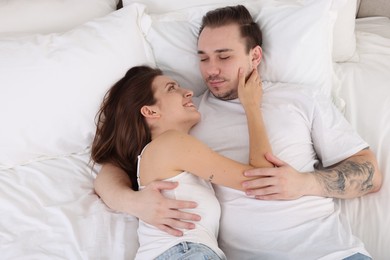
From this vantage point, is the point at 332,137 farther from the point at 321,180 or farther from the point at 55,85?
the point at 55,85

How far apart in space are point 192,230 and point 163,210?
93 millimetres

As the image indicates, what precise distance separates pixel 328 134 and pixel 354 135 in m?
0.08

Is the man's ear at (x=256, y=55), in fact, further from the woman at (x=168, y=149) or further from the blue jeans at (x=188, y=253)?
the blue jeans at (x=188, y=253)

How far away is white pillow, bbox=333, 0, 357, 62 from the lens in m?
1.70

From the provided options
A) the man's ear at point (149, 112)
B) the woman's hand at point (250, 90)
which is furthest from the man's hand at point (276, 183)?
the man's ear at point (149, 112)

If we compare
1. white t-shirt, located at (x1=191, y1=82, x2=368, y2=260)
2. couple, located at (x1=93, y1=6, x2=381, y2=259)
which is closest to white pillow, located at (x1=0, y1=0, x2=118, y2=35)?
couple, located at (x1=93, y1=6, x2=381, y2=259)

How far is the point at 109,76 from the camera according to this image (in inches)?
58.4

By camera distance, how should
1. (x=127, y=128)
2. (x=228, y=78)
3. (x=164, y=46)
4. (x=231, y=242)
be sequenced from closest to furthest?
1. (x=231, y=242)
2. (x=127, y=128)
3. (x=228, y=78)
4. (x=164, y=46)

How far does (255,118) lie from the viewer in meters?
1.28

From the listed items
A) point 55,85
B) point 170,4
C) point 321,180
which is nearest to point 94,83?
point 55,85

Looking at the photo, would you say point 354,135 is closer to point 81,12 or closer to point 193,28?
point 193,28

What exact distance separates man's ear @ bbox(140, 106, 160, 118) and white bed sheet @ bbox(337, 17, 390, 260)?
65 centimetres

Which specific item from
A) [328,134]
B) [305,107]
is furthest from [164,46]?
[328,134]

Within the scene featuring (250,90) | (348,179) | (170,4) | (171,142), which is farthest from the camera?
(170,4)
